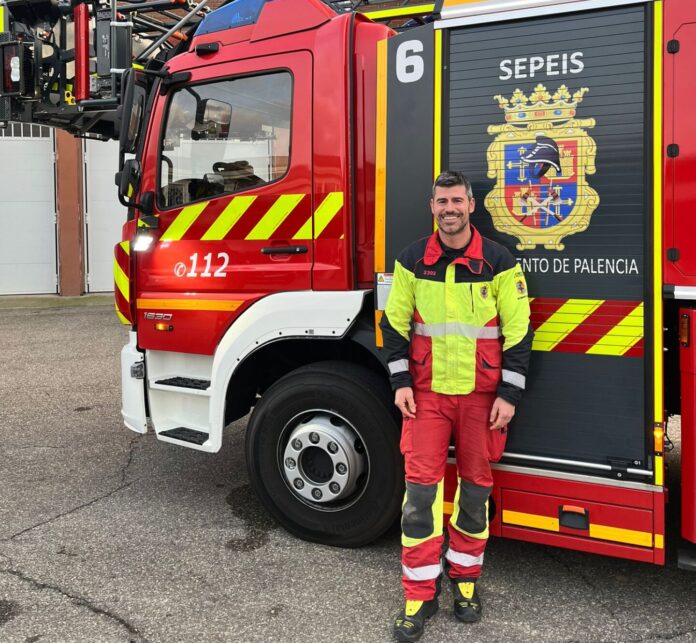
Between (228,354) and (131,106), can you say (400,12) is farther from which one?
(228,354)

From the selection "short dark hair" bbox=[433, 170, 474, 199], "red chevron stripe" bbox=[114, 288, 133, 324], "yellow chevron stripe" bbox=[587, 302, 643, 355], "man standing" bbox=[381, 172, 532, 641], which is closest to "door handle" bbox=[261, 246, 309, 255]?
"man standing" bbox=[381, 172, 532, 641]

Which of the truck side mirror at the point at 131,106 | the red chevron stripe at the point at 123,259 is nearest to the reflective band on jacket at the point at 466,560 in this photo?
the red chevron stripe at the point at 123,259

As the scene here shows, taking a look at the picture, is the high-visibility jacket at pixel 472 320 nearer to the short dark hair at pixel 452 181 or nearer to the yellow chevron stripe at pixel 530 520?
the short dark hair at pixel 452 181

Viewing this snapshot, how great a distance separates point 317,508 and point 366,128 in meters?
1.89

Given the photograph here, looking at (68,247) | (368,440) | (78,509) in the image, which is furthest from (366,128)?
(68,247)

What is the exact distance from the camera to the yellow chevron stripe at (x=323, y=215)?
132 inches

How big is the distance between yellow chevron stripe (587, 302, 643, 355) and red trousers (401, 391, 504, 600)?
1.56ft

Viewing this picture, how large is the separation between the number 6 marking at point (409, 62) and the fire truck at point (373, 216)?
13 mm

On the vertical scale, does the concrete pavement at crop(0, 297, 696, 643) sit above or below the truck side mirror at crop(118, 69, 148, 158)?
below

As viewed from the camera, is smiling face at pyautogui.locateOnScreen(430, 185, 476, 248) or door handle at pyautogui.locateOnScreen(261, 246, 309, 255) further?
door handle at pyautogui.locateOnScreen(261, 246, 309, 255)

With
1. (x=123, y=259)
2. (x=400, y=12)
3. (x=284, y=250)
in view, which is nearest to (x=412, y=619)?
(x=284, y=250)

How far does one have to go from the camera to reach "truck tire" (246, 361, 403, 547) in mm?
3248

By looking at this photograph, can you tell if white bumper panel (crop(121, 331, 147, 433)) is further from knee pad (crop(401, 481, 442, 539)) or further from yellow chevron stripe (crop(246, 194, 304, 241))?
knee pad (crop(401, 481, 442, 539))

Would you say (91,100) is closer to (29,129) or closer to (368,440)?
(368,440)
